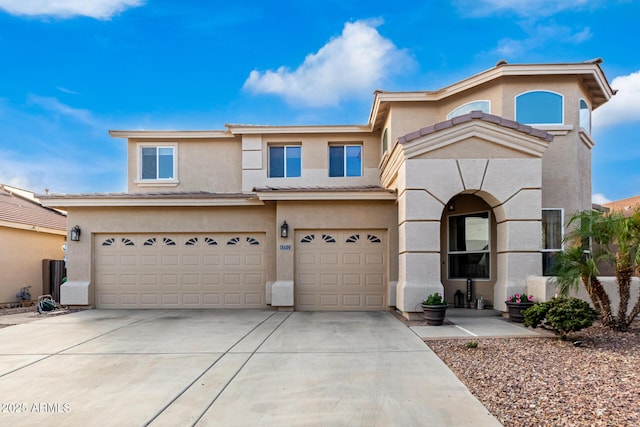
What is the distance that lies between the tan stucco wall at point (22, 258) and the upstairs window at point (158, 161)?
4.98m

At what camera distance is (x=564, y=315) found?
654cm

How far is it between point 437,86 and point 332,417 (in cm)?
1109

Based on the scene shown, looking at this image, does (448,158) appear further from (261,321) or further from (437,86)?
(261,321)

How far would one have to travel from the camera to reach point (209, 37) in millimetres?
14656

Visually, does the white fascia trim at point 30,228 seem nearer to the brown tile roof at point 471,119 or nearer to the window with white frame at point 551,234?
the brown tile roof at point 471,119

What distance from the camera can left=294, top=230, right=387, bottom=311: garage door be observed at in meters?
11.2

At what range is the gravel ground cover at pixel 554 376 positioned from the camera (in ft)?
13.0

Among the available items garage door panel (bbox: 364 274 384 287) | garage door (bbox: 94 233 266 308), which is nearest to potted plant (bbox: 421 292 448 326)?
garage door panel (bbox: 364 274 384 287)

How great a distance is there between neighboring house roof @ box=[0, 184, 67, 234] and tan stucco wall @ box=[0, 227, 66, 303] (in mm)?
291

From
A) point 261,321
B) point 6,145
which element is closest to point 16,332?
point 261,321

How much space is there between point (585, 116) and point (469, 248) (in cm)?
523

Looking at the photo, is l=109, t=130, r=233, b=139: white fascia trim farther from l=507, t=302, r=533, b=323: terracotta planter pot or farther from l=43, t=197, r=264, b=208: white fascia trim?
l=507, t=302, r=533, b=323: terracotta planter pot

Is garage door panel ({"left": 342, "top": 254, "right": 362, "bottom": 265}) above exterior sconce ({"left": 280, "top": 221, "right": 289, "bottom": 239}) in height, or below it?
below

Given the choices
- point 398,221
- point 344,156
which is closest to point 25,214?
point 344,156
